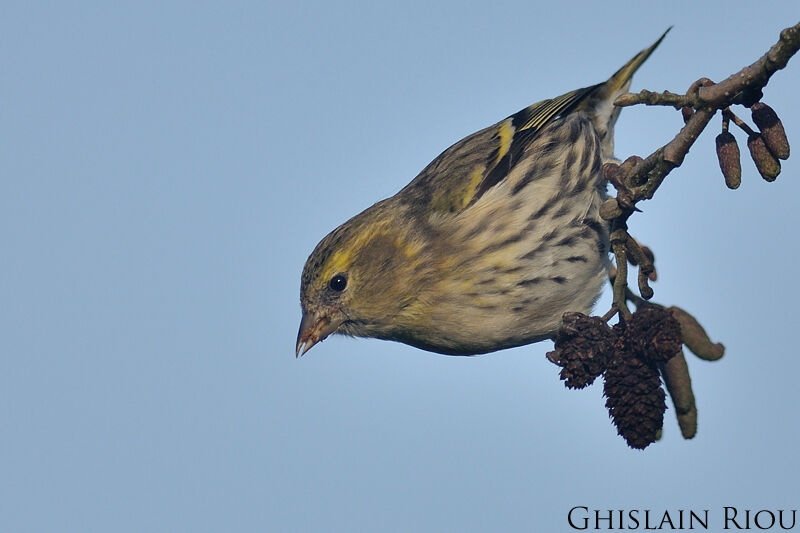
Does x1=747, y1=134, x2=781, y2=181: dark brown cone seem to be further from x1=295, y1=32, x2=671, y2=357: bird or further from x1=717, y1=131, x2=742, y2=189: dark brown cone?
x1=295, y1=32, x2=671, y2=357: bird

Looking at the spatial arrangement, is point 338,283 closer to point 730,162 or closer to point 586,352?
point 586,352

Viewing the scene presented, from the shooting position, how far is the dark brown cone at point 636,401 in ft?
10.4

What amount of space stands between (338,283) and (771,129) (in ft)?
7.70

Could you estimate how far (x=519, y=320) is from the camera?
4.62 m

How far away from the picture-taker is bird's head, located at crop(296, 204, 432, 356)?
4785mm

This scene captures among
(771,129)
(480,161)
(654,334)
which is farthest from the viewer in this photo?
(480,161)

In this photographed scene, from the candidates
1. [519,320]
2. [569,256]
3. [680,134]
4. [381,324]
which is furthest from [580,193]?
[680,134]

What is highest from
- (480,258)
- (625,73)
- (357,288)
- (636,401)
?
(625,73)

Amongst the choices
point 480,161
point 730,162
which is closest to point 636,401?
point 730,162

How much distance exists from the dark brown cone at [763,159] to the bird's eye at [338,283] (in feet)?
7.42

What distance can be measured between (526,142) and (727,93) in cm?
232

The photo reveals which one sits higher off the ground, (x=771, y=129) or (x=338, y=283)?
(x=338, y=283)

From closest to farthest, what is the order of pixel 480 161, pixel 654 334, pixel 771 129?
pixel 771 129 → pixel 654 334 → pixel 480 161

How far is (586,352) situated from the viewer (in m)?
3.42
